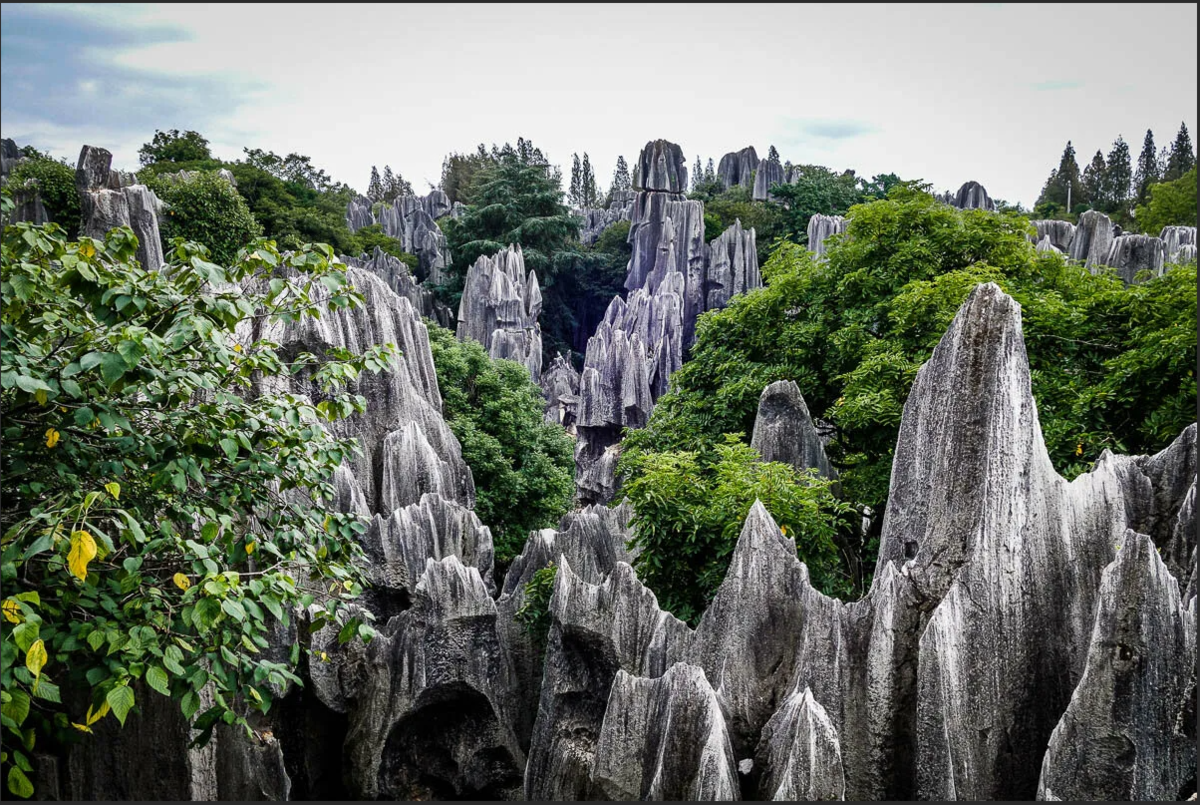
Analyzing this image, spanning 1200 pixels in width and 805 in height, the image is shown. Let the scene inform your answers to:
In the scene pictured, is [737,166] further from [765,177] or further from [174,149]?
[174,149]

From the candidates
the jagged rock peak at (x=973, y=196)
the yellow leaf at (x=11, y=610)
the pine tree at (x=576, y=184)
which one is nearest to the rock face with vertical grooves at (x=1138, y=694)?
the yellow leaf at (x=11, y=610)

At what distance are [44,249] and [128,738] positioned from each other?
16.8ft

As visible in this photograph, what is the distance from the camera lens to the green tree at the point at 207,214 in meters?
27.3

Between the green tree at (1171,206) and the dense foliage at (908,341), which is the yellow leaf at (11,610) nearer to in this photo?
the dense foliage at (908,341)

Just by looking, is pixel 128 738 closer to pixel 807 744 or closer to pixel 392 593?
pixel 392 593

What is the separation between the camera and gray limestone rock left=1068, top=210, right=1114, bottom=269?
41156mm

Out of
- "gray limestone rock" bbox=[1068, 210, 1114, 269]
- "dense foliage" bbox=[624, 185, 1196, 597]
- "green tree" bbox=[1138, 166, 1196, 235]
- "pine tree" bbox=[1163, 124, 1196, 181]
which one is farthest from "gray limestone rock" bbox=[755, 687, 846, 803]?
"pine tree" bbox=[1163, 124, 1196, 181]

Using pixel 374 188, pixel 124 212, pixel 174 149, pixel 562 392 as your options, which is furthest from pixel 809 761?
pixel 374 188

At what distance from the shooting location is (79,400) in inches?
211

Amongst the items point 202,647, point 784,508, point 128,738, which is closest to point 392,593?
point 128,738

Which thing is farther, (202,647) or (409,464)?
(409,464)

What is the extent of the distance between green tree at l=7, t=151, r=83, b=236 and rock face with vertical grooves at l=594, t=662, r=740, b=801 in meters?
26.2

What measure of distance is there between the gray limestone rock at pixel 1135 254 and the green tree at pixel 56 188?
3831cm

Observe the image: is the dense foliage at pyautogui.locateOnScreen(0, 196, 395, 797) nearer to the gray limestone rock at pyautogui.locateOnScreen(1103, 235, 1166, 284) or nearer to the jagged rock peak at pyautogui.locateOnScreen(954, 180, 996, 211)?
the gray limestone rock at pyautogui.locateOnScreen(1103, 235, 1166, 284)
